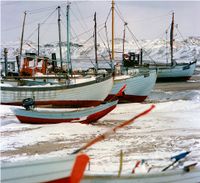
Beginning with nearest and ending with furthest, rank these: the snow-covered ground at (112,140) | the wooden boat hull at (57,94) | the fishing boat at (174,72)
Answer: the snow-covered ground at (112,140) → the wooden boat hull at (57,94) → the fishing boat at (174,72)

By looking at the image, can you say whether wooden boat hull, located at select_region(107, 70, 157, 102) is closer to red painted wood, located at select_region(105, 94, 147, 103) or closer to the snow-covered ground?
red painted wood, located at select_region(105, 94, 147, 103)

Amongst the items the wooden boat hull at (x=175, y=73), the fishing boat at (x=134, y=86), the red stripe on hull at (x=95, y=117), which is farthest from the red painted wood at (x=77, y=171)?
the wooden boat hull at (x=175, y=73)

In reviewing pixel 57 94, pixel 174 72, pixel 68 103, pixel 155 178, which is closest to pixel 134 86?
pixel 68 103

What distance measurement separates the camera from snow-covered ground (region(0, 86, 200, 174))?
10.7 metres

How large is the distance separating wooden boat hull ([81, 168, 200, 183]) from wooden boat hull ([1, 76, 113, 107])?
14.2 metres

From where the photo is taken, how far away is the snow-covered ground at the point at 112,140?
10.7 m

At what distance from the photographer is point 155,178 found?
6.85 m

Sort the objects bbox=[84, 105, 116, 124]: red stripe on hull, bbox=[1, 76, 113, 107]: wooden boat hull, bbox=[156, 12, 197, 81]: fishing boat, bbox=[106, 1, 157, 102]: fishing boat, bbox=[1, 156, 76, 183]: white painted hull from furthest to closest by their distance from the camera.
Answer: bbox=[156, 12, 197, 81]: fishing boat, bbox=[106, 1, 157, 102]: fishing boat, bbox=[1, 76, 113, 107]: wooden boat hull, bbox=[84, 105, 116, 124]: red stripe on hull, bbox=[1, 156, 76, 183]: white painted hull

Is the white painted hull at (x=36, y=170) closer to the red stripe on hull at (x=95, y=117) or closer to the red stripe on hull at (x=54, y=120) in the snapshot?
the red stripe on hull at (x=54, y=120)

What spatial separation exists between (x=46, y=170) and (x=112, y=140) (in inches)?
290

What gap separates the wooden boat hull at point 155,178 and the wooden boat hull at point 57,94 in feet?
46.7

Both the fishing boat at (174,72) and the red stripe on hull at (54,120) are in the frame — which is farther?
the fishing boat at (174,72)

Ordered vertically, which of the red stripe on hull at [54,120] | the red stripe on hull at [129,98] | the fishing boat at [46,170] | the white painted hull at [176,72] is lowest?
the red stripe on hull at [129,98]

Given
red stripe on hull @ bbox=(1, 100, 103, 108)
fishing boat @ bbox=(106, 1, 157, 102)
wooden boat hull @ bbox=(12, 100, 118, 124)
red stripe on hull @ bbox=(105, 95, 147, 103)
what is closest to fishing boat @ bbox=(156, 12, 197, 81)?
fishing boat @ bbox=(106, 1, 157, 102)
